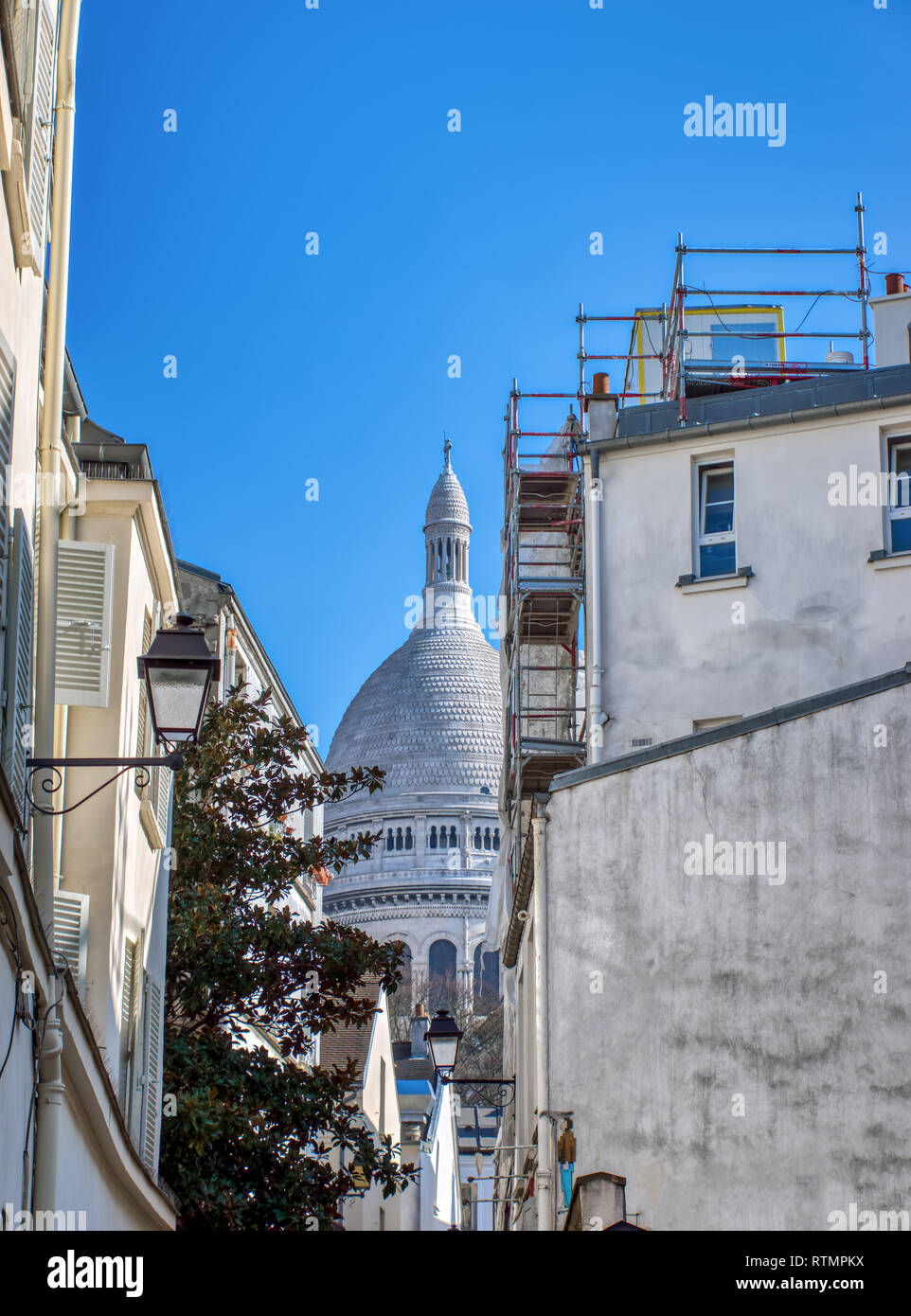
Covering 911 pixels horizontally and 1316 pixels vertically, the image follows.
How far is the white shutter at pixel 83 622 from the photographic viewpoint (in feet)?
30.3

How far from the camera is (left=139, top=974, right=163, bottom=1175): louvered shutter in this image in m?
12.6

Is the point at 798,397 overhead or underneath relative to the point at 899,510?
overhead

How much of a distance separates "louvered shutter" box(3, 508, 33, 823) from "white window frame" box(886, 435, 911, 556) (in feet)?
42.7

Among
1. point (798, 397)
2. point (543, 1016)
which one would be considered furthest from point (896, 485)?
point (543, 1016)

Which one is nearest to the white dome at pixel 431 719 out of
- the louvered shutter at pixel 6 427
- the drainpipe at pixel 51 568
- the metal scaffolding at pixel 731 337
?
the metal scaffolding at pixel 731 337

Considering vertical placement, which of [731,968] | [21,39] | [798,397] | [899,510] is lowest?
[731,968]

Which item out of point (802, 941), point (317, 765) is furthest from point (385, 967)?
point (317, 765)

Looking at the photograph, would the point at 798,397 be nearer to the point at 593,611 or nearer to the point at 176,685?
the point at 593,611

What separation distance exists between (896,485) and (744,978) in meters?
7.62

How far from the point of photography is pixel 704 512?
2125cm

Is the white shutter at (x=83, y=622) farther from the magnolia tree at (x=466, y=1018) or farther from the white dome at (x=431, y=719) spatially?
the white dome at (x=431, y=719)

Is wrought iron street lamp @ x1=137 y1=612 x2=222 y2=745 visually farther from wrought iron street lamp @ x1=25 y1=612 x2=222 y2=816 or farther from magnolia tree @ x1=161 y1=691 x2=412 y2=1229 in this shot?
magnolia tree @ x1=161 y1=691 x2=412 y2=1229
